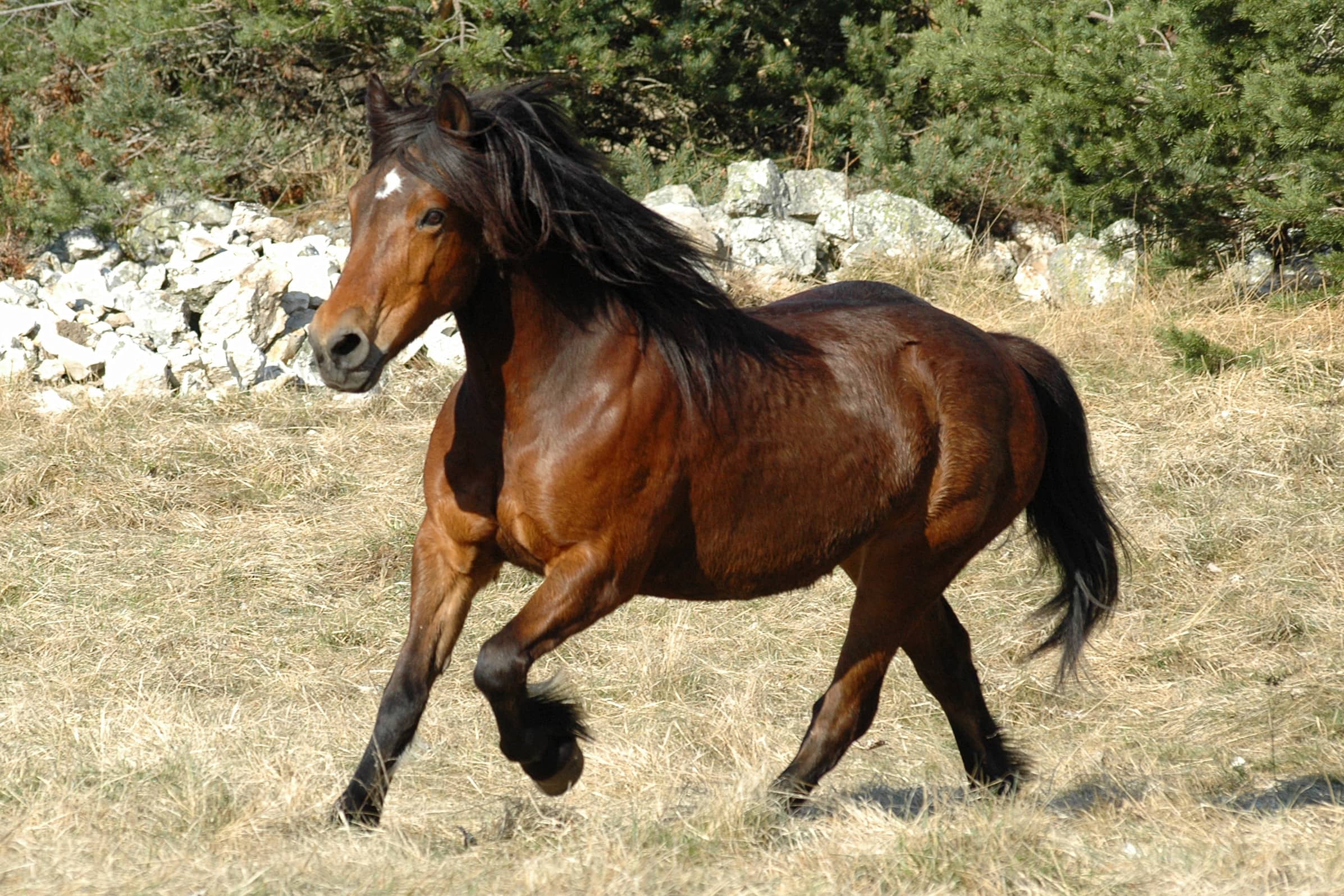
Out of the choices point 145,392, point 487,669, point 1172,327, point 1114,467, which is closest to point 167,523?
point 145,392

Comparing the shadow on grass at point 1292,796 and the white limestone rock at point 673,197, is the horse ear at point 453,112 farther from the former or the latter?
the white limestone rock at point 673,197

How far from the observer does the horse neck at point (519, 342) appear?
135 inches

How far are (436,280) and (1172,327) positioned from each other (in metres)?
5.67

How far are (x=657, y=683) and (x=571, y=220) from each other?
7.39 ft

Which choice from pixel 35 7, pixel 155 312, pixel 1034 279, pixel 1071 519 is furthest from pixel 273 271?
pixel 1071 519

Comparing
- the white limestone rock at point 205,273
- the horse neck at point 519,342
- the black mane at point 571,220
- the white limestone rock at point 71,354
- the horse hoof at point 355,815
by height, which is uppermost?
the black mane at point 571,220

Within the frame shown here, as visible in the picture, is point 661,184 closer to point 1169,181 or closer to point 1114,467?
point 1169,181

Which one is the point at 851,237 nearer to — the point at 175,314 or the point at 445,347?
the point at 445,347

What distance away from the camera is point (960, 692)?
14.4 feet

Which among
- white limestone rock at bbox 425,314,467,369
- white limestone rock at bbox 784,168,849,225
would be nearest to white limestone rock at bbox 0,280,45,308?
white limestone rock at bbox 425,314,467,369

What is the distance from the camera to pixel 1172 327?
785cm

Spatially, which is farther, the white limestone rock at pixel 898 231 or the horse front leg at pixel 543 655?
the white limestone rock at pixel 898 231

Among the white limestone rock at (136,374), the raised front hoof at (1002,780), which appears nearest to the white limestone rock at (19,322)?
the white limestone rock at (136,374)

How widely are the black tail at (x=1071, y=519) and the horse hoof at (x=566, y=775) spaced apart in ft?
5.88
